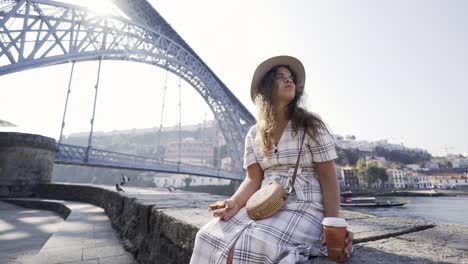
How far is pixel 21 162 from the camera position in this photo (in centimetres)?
772

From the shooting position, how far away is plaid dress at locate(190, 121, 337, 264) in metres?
0.91

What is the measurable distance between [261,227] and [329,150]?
450 millimetres

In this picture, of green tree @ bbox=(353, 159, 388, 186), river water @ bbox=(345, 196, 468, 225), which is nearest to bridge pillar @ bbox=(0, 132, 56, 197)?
river water @ bbox=(345, 196, 468, 225)

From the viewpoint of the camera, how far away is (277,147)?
125 centimetres

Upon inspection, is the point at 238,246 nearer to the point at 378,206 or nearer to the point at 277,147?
the point at 277,147

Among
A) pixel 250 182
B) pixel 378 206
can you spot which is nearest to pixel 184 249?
pixel 250 182

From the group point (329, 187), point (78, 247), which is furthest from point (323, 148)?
point (78, 247)

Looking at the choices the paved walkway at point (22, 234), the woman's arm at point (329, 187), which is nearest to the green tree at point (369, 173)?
the paved walkway at point (22, 234)

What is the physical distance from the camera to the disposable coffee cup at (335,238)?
2.82 ft

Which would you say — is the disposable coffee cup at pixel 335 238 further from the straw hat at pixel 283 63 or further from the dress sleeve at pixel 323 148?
the straw hat at pixel 283 63

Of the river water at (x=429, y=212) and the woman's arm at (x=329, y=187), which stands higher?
the woman's arm at (x=329, y=187)

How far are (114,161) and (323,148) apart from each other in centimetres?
1674

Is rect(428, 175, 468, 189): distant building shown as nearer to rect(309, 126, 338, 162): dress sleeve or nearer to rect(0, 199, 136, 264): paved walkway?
rect(0, 199, 136, 264): paved walkway

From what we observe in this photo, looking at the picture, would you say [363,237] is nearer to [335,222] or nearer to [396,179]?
[335,222]
